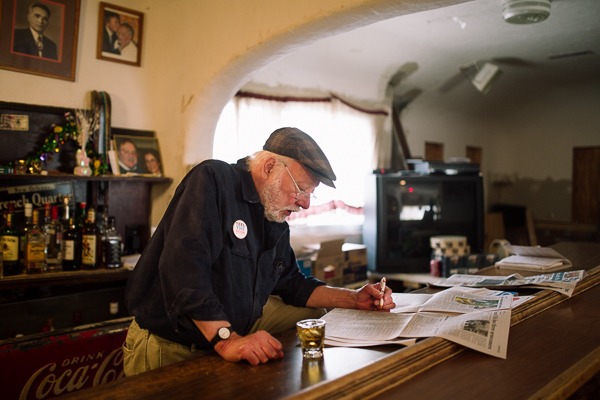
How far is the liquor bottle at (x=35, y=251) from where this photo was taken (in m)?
2.53

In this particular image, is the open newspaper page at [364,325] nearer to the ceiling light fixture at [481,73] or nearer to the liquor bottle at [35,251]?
the liquor bottle at [35,251]

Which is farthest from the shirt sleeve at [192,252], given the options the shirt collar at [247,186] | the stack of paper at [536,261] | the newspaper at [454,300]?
the stack of paper at [536,261]

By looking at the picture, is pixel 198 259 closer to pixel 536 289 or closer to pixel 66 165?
pixel 536 289

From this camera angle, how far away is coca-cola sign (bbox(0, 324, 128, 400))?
221 cm

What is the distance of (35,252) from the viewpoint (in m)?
2.55

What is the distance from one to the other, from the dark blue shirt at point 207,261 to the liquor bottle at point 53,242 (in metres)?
1.36

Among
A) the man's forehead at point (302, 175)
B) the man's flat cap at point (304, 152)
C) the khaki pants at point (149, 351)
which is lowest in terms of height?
the khaki pants at point (149, 351)

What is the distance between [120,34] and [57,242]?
142 centimetres

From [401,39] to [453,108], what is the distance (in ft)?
7.41

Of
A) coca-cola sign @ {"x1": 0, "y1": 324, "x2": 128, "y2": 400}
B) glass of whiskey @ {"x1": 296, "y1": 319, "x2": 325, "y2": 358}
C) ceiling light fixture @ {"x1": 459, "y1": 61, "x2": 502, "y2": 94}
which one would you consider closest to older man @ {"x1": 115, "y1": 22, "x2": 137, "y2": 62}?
coca-cola sign @ {"x1": 0, "y1": 324, "x2": 128, "y2": 400}

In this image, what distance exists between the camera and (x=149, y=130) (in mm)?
3248

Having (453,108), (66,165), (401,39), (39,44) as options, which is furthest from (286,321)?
(453,108)

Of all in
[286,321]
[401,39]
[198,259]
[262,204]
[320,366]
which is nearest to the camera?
[320,366]

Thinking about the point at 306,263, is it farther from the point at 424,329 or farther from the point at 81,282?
the point at 424,329
